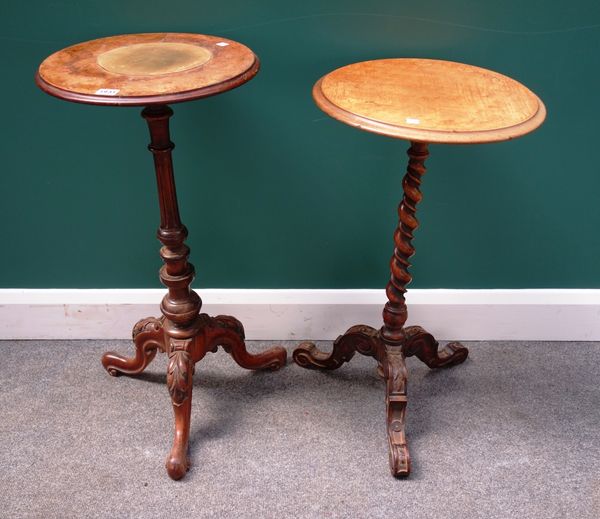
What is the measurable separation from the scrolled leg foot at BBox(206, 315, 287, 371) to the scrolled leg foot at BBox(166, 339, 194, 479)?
12cm

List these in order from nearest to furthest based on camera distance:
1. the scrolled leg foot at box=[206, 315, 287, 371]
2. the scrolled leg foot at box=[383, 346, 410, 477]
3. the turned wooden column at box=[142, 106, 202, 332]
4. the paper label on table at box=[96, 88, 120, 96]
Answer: the paper label on table at box=[96, 88, 120, 96], the turned wooden column at box=[142, 106, 202, 332], the scrolled leg foot at box=[383, 346, 410, 477], the scrolled leg foot at box=[206, 315, 287, 371]

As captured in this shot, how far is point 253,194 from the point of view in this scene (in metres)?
1.87

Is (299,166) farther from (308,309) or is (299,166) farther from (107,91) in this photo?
(107,91)

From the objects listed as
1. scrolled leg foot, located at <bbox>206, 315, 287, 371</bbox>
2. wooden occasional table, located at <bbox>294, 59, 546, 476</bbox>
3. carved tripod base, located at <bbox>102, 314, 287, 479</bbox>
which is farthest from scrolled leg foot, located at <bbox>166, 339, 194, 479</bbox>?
wooden occasional table, located at <bbox>294, 59, 546, 476</bbox>

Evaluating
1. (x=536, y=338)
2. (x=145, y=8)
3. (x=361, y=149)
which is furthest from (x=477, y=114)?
(x=536, y=338)

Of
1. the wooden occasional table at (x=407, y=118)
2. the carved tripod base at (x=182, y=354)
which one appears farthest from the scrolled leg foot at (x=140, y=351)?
the wooden occasional table at (x=407, y=118)

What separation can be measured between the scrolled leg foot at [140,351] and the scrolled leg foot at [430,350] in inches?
29.4

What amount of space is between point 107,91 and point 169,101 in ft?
0.40

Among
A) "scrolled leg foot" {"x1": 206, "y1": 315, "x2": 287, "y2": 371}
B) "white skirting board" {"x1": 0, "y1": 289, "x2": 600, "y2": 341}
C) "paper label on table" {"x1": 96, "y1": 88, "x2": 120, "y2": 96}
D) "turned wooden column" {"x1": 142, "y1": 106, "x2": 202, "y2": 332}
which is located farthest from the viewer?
"white skirting board" {"x1": 0, "y1": 289, "x2": 600, "y2": 341}

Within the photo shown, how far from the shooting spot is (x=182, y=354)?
165cm

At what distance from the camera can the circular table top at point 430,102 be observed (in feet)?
3.85

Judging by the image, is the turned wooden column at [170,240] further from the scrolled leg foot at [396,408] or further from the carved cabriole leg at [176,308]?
the scrolled leg foot at [396,408]

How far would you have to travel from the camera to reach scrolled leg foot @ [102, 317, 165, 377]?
178 centimetres

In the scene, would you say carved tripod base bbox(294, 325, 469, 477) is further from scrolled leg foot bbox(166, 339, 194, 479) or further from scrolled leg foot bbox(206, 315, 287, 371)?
scrolled leg foot bbox(166, 339, 194, 479)
